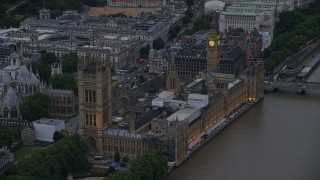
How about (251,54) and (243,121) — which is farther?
(251,54)

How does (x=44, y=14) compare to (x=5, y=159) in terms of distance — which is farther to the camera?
(x=44, y=14)

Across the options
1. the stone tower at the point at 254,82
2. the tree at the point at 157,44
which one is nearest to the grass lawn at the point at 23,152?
the stone tower at the point at 254,82

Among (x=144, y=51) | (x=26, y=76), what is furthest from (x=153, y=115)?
(x=144, y=51)

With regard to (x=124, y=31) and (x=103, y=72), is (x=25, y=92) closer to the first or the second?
(x=103, y=72)

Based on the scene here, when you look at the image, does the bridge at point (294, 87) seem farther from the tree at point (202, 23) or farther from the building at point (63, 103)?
the tree at point (202, 23)

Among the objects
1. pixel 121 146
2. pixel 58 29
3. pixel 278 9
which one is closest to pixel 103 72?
pixel 121 146

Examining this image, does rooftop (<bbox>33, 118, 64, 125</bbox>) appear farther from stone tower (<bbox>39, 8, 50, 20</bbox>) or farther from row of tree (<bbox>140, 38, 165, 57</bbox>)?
stone tower (<bbox>39, 8, 50, 20</bbox>)

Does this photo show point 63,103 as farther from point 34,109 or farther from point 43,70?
point 43,70

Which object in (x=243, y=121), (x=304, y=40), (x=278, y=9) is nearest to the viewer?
(x=243, y=121)
